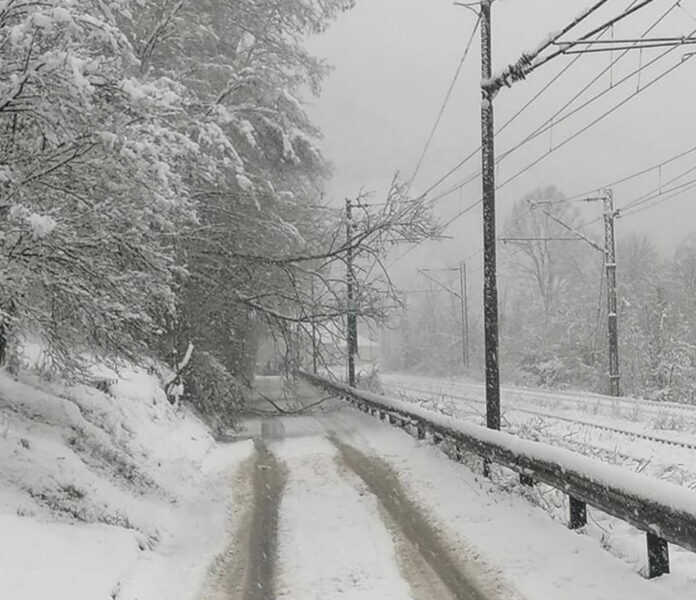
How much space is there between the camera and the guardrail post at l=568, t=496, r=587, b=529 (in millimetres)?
7363

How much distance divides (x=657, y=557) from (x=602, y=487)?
2.92 ft

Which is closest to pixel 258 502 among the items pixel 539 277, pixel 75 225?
pixel 75 225

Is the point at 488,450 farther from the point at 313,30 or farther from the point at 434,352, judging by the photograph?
the point at 434,352

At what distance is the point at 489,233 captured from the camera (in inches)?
436

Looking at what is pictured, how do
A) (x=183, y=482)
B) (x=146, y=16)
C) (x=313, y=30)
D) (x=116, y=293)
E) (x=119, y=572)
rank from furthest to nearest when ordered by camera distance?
(x=313, y=30)
(x=146, y=16)
(x=183, y=482)
(x=116, y=293)
(x=119, y=572)

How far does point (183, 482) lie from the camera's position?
10.5 meters

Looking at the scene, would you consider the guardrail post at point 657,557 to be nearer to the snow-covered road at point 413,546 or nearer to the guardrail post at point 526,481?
the snow-covered road at point 413,546

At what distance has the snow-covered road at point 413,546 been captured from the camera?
580 cm

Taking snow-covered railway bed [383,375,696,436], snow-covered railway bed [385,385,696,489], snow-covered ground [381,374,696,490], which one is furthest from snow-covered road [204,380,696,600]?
snow-covered railway bed [383,375,696,436]

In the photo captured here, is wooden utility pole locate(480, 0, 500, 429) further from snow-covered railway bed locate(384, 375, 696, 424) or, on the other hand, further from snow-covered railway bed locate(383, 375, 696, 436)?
snow-covered railway bed locate(384, 375, 696, 424)

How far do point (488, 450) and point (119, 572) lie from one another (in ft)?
17.8

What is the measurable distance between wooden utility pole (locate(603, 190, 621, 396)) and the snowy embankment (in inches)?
787

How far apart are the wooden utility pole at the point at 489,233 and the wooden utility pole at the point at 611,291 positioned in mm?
19240

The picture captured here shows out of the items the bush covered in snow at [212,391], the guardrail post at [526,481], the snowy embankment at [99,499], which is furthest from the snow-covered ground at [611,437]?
the bush covered in snow at [212,391]
